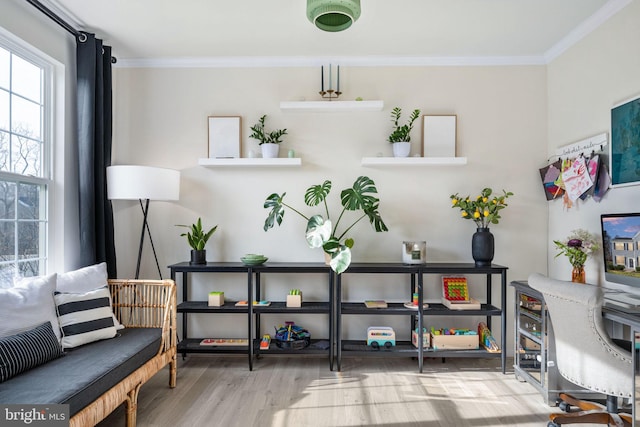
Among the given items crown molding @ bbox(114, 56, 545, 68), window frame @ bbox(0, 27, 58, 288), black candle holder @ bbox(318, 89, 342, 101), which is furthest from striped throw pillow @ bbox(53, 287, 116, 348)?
black candle holder @ bbox(318, 89, 342, 101)

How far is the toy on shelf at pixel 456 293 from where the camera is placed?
3.06 meters

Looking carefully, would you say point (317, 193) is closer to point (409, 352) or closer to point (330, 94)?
point (330, 94)

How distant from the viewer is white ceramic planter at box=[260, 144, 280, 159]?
10.7 feet

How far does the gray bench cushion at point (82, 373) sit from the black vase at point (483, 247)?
8.20ft

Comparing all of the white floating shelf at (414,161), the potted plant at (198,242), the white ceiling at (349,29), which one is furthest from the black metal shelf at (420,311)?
the white ceiling at (349,29)

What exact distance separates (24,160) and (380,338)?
2905mm

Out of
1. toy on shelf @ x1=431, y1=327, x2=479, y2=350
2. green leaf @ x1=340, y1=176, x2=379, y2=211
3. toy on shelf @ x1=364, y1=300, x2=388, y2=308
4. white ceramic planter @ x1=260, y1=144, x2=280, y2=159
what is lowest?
toy on shelf @ x1=431, y1=327, x2=479, y2=350

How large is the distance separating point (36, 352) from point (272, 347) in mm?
1627

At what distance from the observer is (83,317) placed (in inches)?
90.7

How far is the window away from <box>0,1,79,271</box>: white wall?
0.20 feet

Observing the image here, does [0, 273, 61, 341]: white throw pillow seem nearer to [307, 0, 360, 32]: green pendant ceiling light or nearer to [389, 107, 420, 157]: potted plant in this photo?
[307, 0, 360, 32]: green pendant ceiling light

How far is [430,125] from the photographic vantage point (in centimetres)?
334

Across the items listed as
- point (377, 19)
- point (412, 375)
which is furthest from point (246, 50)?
point (412, 375)

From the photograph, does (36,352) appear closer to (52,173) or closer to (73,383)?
(73,383)
